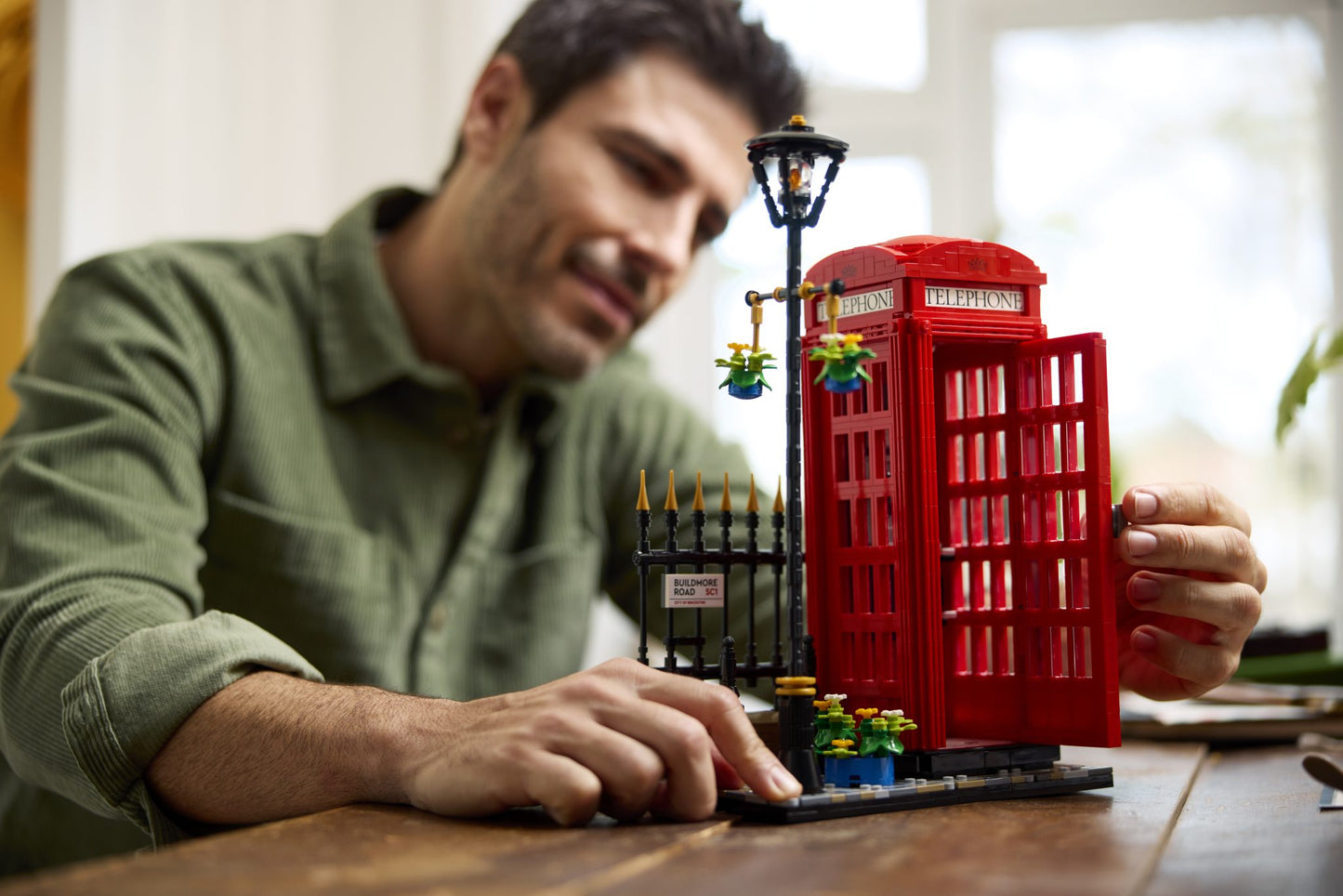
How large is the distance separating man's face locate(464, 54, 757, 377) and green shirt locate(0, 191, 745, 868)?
0.46 ft

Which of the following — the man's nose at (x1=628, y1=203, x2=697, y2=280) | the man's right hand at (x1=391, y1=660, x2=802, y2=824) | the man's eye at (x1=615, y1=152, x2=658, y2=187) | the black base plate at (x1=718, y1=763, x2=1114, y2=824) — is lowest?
the black base plate at (x1=718, y1=763, x2=1114, y2=824)

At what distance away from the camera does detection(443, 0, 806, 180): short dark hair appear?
2.02 m

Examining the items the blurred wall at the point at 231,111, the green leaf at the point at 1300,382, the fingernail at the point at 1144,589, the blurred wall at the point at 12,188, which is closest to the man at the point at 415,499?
the fingernail at the point at 1144,589

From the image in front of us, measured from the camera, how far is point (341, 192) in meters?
3.62

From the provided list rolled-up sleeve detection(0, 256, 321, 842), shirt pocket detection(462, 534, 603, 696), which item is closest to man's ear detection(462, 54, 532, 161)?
rolled-up sleeve detection(0, 256, 321, 842)

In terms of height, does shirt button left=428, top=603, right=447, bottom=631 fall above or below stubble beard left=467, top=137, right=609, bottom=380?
below

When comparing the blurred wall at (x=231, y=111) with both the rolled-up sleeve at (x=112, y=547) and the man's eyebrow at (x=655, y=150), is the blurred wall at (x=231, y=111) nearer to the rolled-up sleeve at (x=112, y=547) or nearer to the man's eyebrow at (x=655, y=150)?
the rolled-up sleeve at (x=112, y=547)

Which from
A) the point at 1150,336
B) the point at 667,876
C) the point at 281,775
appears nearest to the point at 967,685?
the point at 667,876

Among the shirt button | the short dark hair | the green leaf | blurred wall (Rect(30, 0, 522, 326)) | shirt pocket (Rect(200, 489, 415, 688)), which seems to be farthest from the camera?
blurred wall (Rect(30, 0, 522, 326))

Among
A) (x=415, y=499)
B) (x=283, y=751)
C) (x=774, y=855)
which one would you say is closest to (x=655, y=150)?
(x=415, y=499)

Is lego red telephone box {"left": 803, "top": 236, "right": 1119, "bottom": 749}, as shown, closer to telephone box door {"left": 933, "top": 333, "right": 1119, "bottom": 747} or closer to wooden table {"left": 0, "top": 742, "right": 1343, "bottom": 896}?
telephone box door {"left": 933, "top": 333, "right": 1119, "bottom": 747}

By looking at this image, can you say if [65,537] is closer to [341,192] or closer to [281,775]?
[281,775]

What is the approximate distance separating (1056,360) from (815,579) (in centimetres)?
29

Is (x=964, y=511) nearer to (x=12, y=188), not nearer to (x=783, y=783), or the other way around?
(x=783, y=783)
